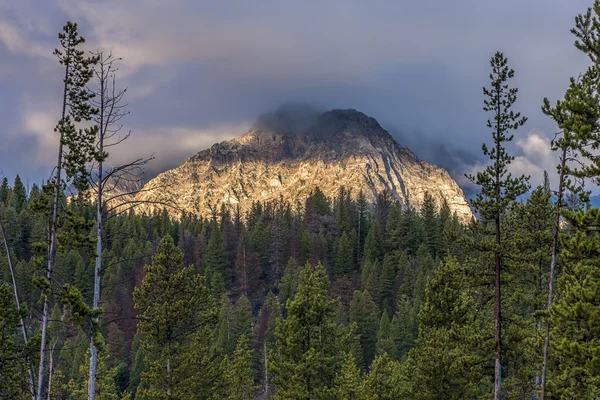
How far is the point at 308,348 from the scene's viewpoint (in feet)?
60.5

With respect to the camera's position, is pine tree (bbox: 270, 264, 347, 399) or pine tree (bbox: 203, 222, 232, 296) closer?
pine tree (bbox: 270, 264, 347, 399)

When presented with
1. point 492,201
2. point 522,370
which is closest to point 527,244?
point 492,201

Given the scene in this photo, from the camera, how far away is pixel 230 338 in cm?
4681

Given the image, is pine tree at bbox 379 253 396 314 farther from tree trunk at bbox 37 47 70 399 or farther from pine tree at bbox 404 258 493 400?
tree trunk at bbox 37 47 70 399

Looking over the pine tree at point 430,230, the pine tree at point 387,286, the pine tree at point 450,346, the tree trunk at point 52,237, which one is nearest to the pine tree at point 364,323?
the pine tree at point 387,286

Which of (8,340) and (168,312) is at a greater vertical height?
(168,312)

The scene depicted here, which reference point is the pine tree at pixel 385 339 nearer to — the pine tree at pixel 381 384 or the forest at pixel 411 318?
the forest at pixel 411 318

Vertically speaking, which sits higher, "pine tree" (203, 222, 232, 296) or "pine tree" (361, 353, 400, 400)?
"pine tree" (203, 222, 232, 296)

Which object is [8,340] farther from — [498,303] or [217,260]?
[217,260]

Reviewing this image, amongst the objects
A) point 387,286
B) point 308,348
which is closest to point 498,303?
point 308,348

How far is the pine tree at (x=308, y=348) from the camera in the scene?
58.5 ft

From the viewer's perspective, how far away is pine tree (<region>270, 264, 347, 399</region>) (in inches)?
702

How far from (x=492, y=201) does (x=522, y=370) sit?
21.8ft

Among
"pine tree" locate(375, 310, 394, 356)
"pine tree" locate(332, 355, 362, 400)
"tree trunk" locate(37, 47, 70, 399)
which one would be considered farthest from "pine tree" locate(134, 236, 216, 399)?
"pine tree" locate(375, 310, 394, 356)
